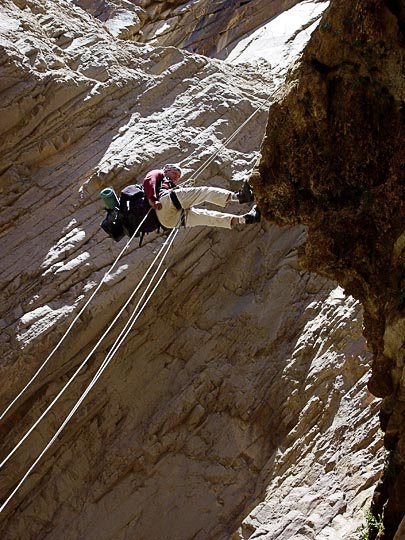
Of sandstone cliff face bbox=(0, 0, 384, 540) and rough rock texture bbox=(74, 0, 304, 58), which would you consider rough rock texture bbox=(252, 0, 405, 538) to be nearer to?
sandstone cliff face bbox=(0, 0, 384, 540)

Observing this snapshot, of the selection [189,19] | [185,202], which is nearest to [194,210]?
[185,202]

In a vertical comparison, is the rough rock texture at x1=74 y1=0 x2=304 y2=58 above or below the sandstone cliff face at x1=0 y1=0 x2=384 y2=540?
above

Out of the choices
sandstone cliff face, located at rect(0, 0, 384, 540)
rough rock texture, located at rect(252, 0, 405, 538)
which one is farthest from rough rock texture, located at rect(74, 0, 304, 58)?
rough rock texture, located at rect(252, 0, 405, 538)

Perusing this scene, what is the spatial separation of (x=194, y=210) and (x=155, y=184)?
587 millimetres

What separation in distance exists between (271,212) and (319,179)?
68cm

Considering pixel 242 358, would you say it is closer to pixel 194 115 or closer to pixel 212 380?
pixel 212 380

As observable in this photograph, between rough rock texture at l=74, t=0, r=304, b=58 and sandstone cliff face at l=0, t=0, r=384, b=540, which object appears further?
rough rock texture at l=74, t=0, r=304, b=58

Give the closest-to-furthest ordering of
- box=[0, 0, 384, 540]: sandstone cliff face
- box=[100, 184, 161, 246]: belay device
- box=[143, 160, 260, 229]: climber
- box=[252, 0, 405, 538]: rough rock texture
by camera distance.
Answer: box=[252, 0, 405, 538]: rough rock texture < box=[143, 160, 260, 229]: climber < box=[100, 184, 161, 246]: belay device < box=[0, 0, 384, 540]: sandstone cliff face

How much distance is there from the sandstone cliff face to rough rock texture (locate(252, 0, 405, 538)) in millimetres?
2212

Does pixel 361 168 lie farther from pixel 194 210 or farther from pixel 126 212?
pixel 126 212

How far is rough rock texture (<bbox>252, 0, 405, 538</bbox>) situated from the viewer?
608 cm

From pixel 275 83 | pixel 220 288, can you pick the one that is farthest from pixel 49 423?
pixel 275 83

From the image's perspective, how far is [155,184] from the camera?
29.8 ft

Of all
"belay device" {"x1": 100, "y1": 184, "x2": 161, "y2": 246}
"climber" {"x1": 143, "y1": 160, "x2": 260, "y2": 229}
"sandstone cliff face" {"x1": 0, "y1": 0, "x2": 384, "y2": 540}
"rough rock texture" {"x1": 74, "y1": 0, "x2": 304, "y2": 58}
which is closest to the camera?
"climber" {"x1": 143, "y1": 160, "x2": 260, "y2": 229}
